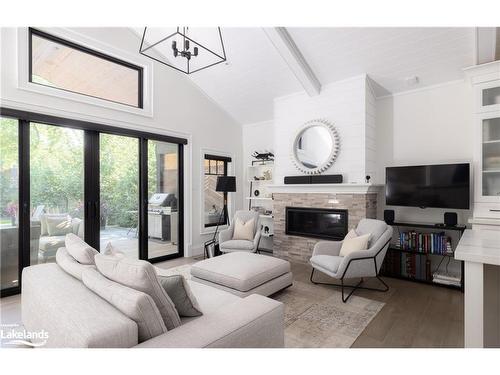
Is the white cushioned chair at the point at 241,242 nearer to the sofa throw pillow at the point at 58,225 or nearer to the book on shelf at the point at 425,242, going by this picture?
the book on shelf at the point at 425,242

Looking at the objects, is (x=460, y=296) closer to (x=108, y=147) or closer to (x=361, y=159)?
(x=361, y=159)

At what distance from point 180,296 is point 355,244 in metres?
2.49

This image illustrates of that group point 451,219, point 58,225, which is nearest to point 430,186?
point 451,219

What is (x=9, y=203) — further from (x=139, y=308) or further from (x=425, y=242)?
(x=425, y=242)

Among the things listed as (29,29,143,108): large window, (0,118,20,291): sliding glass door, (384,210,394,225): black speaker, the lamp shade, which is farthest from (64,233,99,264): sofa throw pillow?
(384,210,394,225): black speaker

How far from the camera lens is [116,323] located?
1.15 metres

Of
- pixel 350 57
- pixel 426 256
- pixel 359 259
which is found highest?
pixel 350 57

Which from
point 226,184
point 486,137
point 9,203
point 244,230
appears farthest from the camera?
point 226,184

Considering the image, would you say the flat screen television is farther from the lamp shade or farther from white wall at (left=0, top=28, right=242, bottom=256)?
white wall at (left=0, top=28, right=242, bottom=256)

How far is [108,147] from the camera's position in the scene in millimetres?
4031

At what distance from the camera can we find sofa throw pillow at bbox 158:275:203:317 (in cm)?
151

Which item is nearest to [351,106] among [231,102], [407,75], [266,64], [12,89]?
[407,75]

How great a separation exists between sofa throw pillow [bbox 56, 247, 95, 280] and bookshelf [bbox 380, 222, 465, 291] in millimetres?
3669
